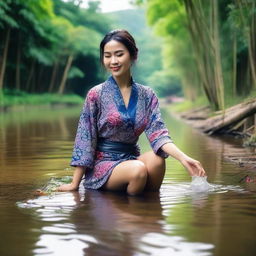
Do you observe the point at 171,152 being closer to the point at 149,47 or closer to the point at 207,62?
the point at 207,62

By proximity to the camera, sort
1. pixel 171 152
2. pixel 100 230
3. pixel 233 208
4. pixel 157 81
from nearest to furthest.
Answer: pixel 100 230 → pixel 233 208 → pixel 171 152 → pixel 157 81

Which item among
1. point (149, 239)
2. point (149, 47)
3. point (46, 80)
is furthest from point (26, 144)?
point (149, 47)

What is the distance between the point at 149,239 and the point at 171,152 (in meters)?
1.31

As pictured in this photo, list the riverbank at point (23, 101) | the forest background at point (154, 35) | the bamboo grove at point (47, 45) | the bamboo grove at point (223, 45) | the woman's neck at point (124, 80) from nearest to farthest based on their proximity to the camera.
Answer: the woman's neck at point (124, 80)
the bamboo grove at point (223, 45)
the forest background at point (154, 35)
the riverbank at point (23, 101)
the bamboo grove at point (47, 45)

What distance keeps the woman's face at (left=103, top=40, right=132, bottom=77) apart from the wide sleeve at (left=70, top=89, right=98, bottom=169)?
0.72 feet

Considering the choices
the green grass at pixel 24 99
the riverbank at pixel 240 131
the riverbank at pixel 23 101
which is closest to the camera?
the riverbank at pixel 240 131

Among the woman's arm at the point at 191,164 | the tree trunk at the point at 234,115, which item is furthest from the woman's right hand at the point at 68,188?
the tree trunk at the point at 234,115

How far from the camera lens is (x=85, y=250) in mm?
2566

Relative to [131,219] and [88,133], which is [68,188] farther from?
[131,219]

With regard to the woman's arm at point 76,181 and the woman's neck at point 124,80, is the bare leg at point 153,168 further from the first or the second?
the woman's neck at point 124,80

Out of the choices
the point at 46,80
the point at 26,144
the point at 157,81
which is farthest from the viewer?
the point at 157,81

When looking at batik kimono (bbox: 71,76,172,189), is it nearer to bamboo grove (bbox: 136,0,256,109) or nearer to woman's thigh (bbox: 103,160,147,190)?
woman's thigh (bbox: 103,160,147,190)

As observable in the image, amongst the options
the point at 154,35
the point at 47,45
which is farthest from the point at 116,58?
the point at 154,35

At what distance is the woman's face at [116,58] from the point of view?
4.10 m
